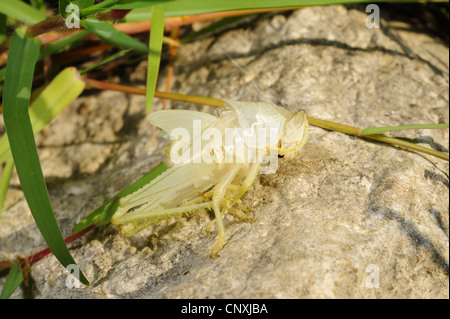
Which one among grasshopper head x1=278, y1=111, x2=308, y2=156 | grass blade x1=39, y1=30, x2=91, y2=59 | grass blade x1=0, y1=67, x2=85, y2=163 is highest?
grass blade x1=39, y1=30, x2=91, y2=59

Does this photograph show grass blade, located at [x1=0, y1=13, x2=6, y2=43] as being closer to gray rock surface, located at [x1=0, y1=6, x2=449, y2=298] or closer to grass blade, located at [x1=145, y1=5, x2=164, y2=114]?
gray rock surface, located at [x1=0, y1=6, x2=449, y2=298]

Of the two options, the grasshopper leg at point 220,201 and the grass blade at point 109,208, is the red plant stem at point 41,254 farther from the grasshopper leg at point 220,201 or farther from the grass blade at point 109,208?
the grasshopper leg at point 220,201

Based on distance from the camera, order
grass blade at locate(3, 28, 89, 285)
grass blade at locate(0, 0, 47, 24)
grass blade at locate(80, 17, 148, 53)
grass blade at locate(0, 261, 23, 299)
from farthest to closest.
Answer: grass blade at locate(0, 0, 47, 24), grass blade at locate(0, 261, 23, 299), grass blade at locate(80, 17, 148, 53), grass blade at locate(3, 28, 89, 285)

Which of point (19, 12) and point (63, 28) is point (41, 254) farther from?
point (19, 12)

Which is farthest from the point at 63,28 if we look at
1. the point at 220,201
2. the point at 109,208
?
the point at 220,201

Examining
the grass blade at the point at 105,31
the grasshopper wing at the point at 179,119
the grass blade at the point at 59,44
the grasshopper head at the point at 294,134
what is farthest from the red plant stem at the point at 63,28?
the grasshopper head at the point at 294,134

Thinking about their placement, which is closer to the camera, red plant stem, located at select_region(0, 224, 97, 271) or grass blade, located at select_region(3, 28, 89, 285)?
grass blade, located at select_region(3, 28, 89, 285)

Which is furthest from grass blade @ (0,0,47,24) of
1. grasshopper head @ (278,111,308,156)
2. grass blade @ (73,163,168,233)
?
grasshopper head @ (278,111,308,156)
